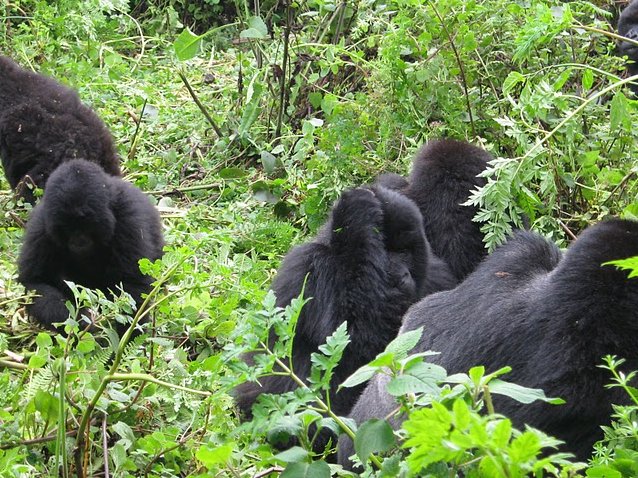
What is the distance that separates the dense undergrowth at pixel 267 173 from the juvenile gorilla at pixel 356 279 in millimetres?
177

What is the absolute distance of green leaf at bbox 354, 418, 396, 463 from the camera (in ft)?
6.38

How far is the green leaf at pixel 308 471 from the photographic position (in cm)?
202

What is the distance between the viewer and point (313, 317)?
3.56 meters

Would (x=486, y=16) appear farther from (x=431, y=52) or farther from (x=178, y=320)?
(x=178, y=320)

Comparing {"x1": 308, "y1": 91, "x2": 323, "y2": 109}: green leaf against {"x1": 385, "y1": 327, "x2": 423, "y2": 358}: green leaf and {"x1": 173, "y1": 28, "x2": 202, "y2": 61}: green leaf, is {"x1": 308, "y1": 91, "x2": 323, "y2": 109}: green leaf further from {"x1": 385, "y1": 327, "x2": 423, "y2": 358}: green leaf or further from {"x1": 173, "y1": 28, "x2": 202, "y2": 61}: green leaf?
{"x1": 385, "y1": 327, "x2": 423, "y2": 358}: green leaf

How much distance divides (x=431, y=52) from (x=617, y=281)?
251cm

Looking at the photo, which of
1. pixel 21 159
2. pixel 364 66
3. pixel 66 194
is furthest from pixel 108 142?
pixel 364 66

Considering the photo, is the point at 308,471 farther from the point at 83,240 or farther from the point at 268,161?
the point at 268,161

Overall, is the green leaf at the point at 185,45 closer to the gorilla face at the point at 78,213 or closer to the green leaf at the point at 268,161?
the green leaf at the point at 268,161

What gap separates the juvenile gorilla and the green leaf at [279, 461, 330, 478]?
137 cm

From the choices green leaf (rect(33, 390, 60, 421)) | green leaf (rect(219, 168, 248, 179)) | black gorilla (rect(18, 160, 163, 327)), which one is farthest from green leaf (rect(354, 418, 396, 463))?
green leaf (rect(219, 168, 248, 179))

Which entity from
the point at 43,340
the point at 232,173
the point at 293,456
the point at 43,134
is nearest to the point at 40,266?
the point at 43,134

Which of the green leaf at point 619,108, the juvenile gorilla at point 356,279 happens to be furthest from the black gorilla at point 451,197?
the green leaf at point 619,108

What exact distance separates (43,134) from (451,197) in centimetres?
253
